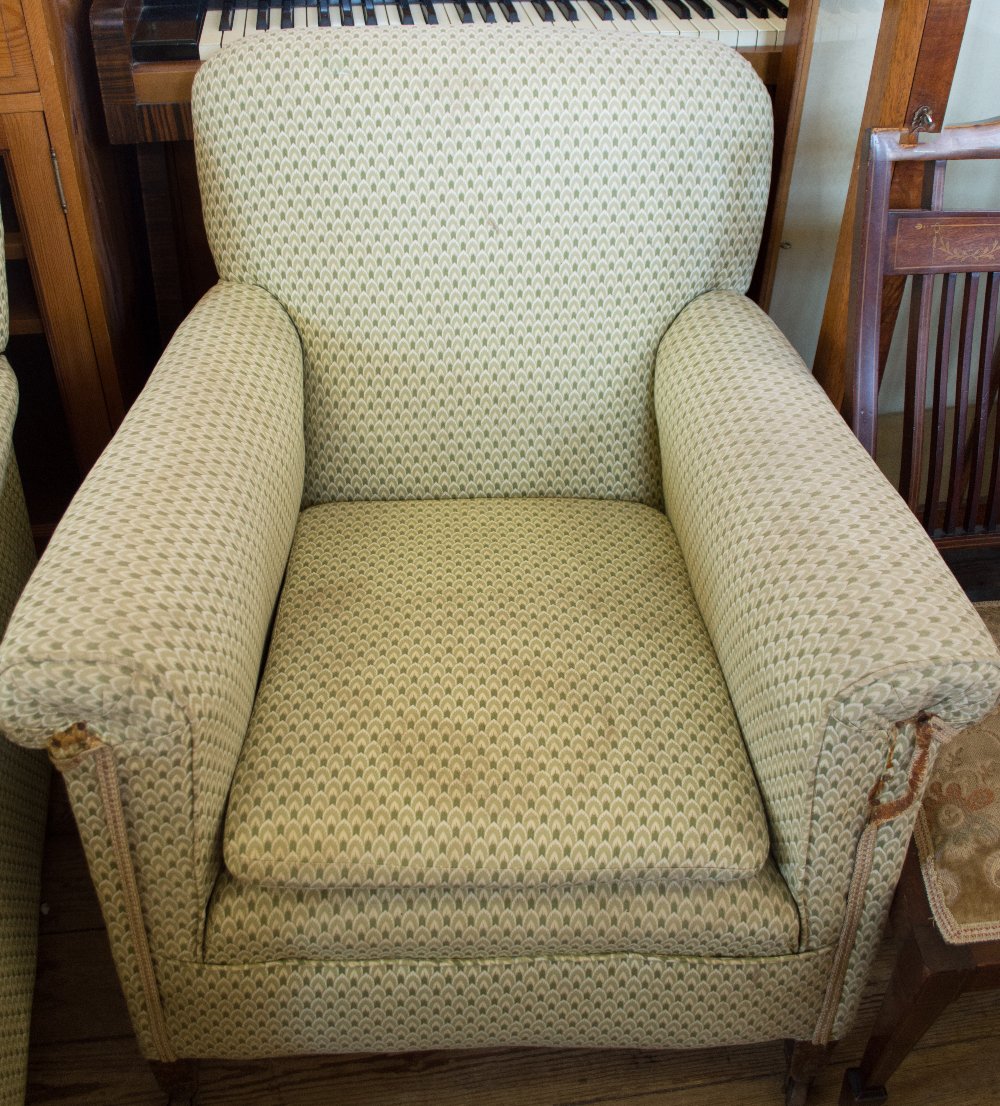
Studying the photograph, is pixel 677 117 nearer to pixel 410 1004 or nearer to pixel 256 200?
pixel 256 200

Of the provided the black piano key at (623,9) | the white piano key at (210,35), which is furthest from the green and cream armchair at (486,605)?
the black piano key at (623,9)

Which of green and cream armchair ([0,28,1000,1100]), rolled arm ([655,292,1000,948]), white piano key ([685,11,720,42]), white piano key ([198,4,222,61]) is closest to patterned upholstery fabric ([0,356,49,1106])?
green and cream armchair ([0,28,1000,1100])

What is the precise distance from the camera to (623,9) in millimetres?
1616

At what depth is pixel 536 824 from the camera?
948mm

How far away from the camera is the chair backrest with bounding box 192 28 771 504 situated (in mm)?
1241

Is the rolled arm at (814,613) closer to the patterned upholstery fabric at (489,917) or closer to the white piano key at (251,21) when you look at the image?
the patterned upholstery fabric at (489,917)

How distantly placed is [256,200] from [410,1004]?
0.91m

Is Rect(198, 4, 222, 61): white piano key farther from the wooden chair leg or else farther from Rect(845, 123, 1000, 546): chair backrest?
the wooden chair leg

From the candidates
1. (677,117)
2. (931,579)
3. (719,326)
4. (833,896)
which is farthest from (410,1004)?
(677,117)

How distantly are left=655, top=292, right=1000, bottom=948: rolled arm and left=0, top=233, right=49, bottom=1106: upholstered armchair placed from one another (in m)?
0.76

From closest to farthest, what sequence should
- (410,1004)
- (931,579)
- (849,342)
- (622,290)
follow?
(931,579) → (410,1004) → (849,342) → (622,290)

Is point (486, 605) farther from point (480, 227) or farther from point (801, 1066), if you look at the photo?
point (801, 1066)

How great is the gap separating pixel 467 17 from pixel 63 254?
68 centimetres

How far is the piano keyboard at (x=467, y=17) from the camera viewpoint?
4.81 ft
